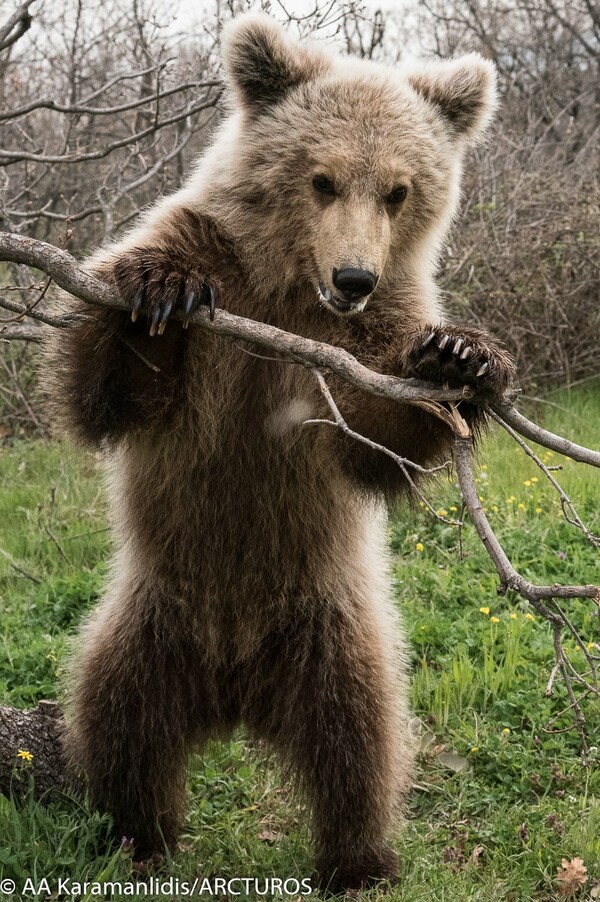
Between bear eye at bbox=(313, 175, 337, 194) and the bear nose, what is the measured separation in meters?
0.36

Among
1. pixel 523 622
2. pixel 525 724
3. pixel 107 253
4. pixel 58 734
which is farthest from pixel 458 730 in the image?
pixel 107 253

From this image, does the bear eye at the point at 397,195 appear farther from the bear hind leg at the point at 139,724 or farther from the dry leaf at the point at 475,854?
the dry leaf at the point at 475,854

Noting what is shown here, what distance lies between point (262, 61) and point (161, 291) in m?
1.29

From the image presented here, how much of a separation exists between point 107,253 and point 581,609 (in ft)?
9.32

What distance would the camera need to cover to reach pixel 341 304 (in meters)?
3.34

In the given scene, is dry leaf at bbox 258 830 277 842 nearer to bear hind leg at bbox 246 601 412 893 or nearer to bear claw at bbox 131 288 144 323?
bear hind leg at bbox 246 601 412 893

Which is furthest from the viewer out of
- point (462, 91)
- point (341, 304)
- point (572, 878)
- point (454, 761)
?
point (454, 761)

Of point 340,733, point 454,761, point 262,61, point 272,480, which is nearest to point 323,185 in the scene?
point 262,61

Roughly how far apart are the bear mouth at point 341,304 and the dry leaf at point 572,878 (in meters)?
2.04

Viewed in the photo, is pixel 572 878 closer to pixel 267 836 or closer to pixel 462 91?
pixel 267 836

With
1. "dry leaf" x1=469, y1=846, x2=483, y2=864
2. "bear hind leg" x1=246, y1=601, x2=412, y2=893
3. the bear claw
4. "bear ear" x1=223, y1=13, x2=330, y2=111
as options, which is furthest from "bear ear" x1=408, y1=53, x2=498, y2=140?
"dry leaf" x1=469, y1=846, x2=483, y2=864

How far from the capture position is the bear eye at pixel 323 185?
3.47 m

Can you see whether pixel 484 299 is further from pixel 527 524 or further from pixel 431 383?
pixel 431 383

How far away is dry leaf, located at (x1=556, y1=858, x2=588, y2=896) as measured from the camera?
344cm
